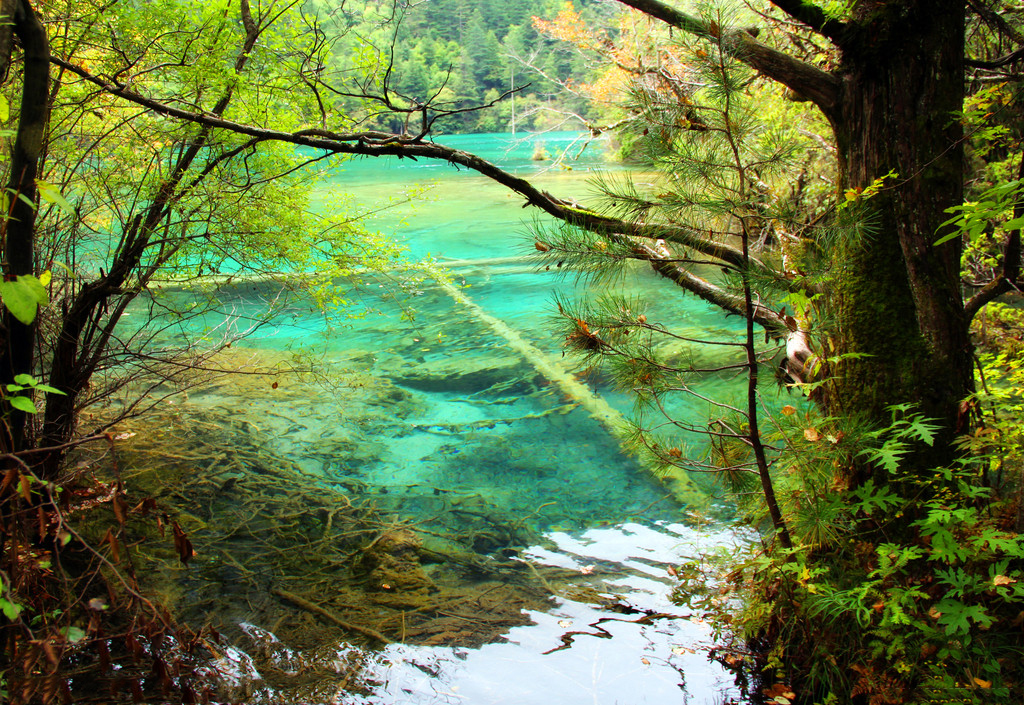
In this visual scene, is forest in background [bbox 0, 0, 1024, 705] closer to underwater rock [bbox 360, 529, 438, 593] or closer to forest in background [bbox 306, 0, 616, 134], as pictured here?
underwater rock [bbox 360, 529, 438, 593]

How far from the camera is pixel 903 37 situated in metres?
2.56

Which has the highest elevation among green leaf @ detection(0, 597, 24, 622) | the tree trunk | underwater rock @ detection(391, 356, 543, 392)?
the tree trunk

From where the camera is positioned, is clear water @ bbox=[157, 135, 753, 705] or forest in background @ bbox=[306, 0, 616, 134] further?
forest in background @ bbox=[306, 0, 616, 134]

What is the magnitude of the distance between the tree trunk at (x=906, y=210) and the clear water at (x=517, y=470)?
1402 millimetres

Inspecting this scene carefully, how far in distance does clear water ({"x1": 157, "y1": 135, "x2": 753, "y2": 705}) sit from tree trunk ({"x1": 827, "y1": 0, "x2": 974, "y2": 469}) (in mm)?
1402

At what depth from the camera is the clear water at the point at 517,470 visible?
3.07m


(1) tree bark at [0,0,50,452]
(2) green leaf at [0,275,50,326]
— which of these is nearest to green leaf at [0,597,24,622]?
(2) green leaf at [0,275,50,326]

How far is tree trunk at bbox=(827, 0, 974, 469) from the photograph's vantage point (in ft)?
8.43

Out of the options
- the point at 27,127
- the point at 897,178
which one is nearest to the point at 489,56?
the point at 897,178

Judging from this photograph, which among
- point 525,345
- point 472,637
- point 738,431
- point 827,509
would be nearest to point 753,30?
point 738,431

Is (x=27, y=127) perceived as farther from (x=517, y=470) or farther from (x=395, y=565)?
(x=517, y=470)

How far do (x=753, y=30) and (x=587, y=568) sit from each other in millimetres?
3002

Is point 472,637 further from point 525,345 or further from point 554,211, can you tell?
point 525,345

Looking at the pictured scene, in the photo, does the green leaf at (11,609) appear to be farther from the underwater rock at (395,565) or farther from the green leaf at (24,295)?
the underwater rock at (395,565)
